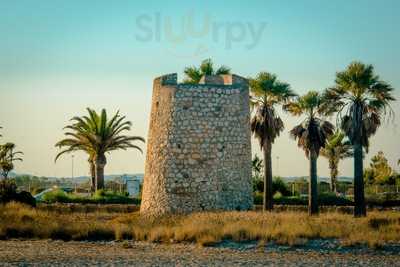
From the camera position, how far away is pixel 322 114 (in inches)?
1222

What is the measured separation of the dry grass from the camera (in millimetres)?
17609

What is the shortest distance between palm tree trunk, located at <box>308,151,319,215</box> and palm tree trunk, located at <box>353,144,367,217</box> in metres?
2.10

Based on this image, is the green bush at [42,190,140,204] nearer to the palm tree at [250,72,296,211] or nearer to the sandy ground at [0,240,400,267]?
the palm tree at [250,72,296,211]

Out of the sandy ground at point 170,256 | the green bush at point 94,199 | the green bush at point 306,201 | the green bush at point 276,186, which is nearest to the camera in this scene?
the sandy ground at point 170,256

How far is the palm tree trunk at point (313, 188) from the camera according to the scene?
29.9 meters

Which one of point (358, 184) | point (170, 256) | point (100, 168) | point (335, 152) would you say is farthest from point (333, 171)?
point (170, 256)

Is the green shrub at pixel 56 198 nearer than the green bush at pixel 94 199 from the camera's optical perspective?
No

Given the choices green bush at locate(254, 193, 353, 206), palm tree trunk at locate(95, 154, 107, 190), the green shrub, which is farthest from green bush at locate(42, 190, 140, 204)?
green bush at locate(254, 193, 353, 206)

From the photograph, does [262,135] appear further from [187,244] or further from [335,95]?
[187,244]

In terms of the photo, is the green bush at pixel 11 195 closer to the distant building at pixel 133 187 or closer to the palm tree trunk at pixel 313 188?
the palm tree trunk at pixel 313 188

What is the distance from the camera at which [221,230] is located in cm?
1822

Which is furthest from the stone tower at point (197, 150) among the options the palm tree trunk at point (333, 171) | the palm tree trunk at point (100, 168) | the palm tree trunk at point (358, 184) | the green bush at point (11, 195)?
the palm tree trunk at point (333, 171)

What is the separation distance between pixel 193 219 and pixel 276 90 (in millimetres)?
13391

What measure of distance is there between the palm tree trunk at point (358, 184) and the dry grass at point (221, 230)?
252 inches
